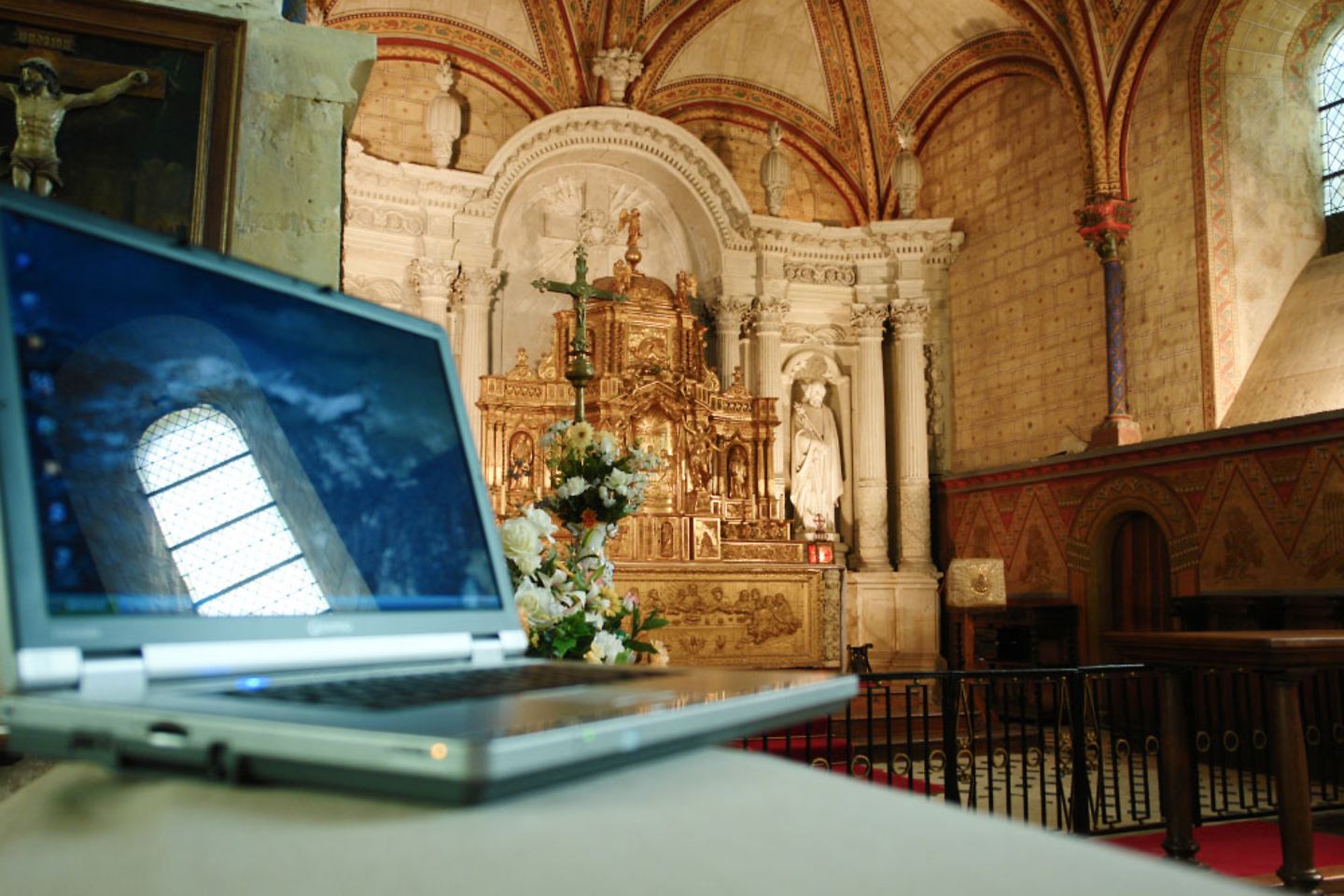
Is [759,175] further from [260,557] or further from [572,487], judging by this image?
[260,557]

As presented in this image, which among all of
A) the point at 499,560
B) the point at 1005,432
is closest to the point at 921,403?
the point at 1005,432

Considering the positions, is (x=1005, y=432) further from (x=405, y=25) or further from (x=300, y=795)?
(x=300, y=795)

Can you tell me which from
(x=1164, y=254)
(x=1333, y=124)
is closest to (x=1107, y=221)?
(x=1164, y=254)

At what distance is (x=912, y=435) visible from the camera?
12.5 meters

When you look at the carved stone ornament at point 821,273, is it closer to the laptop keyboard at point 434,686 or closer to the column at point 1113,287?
the column at point 1113,287

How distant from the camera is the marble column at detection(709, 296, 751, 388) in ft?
40.1

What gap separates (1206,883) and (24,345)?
0.92 metres

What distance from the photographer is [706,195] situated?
12141 mm

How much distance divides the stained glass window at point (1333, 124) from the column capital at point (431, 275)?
8.80 meters

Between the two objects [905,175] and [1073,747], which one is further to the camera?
[905,175]

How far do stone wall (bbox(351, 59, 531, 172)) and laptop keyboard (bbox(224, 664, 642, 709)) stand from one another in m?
11.0

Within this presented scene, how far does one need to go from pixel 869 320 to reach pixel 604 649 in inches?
406

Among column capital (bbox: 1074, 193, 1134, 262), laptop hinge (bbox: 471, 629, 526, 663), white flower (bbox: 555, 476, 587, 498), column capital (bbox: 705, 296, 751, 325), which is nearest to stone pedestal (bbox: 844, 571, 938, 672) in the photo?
column capital (bbox: 705, 296, 751, 325)

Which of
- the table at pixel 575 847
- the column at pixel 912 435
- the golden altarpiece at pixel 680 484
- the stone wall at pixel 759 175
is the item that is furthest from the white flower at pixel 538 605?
the stone wall at pixel 759 175
